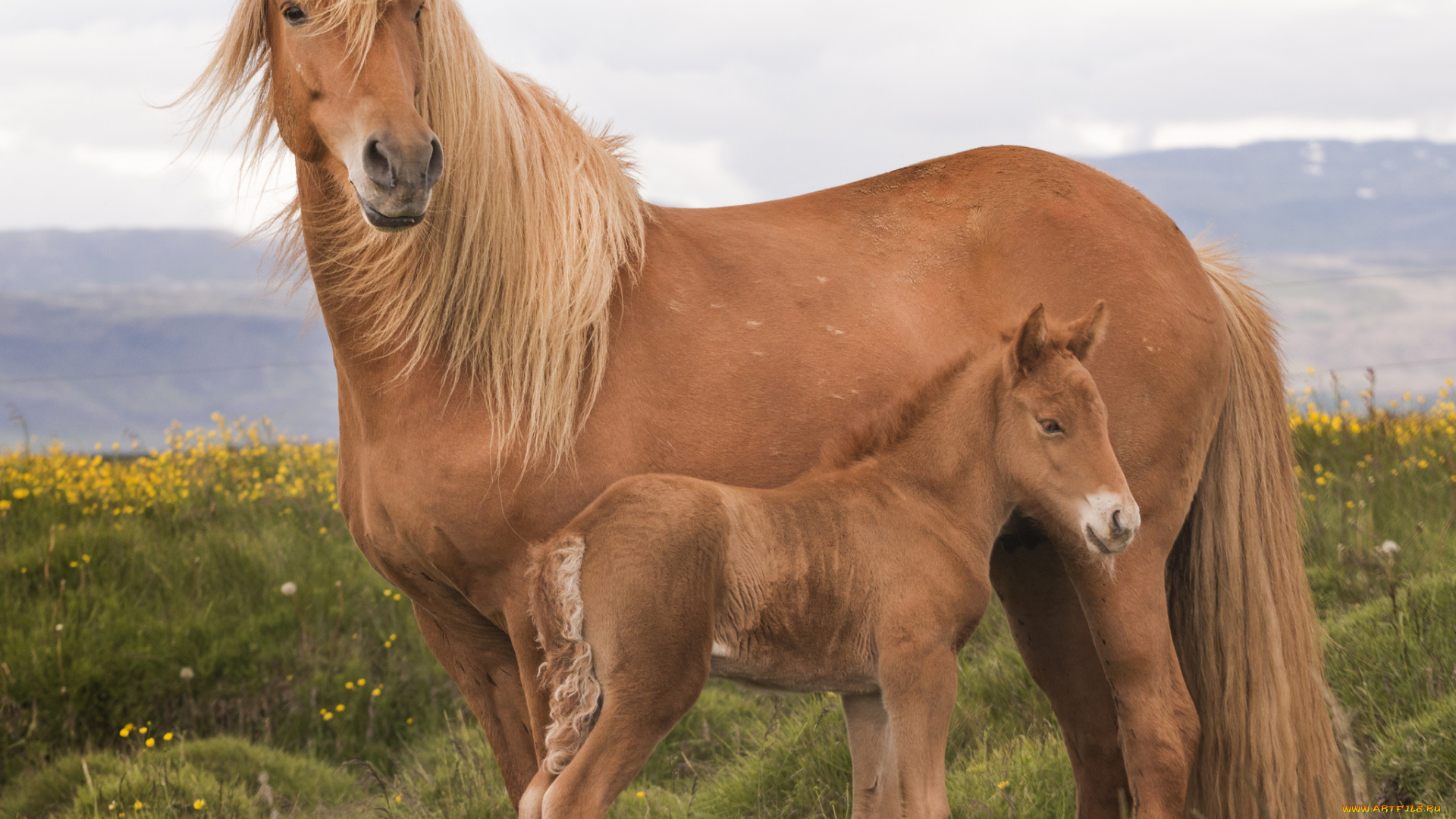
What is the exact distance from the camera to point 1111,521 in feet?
8.11

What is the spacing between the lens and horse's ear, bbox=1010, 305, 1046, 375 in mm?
2512

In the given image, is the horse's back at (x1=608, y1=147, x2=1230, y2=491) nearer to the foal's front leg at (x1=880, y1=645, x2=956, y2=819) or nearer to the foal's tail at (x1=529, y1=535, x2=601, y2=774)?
the foal's tail at (x1=529, y1=535, x2=601, y2=774)

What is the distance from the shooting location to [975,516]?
265 centimetres

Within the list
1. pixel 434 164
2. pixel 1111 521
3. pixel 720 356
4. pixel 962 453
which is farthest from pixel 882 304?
pixel 434 164

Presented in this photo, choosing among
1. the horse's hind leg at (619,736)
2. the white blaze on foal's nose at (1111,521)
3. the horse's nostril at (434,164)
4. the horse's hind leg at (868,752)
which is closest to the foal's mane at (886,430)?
the white blaze on foal's nose at (1111,521)

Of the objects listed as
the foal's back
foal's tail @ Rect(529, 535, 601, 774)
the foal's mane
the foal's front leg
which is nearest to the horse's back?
the foal's mane

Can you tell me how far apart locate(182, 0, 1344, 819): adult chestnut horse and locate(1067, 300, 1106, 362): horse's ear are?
17.2 inches

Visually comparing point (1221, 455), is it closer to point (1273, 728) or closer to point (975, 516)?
point (1273, 728)

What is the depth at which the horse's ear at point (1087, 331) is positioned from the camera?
2.66 m

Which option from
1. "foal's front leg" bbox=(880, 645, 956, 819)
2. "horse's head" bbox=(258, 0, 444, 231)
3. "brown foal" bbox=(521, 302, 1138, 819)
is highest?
"horse's head" bbox=(258, 0, 444, 231)

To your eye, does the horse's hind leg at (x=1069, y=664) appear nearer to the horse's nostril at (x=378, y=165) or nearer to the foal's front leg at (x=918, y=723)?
the foal's front leg at (x=918, y=723)

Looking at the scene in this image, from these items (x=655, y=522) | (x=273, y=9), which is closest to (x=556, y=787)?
(x=655, y=522)

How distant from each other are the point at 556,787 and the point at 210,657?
481 centimetres

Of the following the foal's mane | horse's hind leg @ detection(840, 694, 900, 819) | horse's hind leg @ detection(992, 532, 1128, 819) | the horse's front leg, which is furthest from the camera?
horse's hind leg @ detection(992, 532, 1128, 819)
